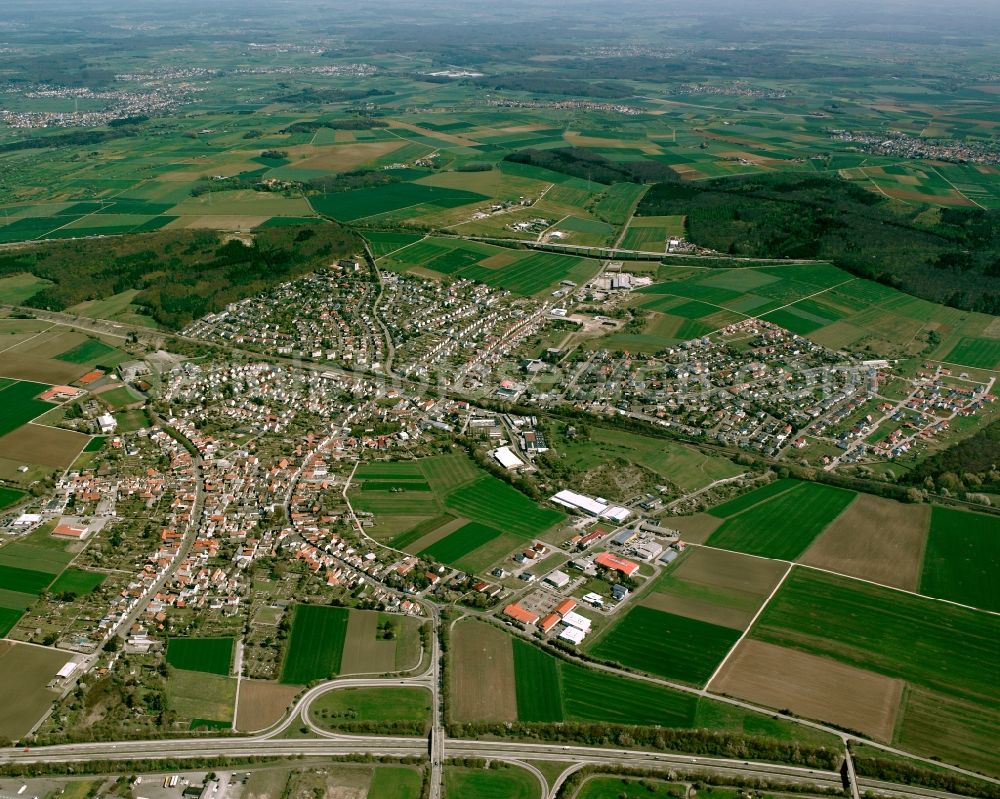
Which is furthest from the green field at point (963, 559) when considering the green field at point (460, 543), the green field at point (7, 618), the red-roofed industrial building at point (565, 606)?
the green field at point (7, 618)

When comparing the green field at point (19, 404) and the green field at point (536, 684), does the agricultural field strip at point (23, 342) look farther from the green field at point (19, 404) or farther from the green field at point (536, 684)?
the green field at point (536, 684)

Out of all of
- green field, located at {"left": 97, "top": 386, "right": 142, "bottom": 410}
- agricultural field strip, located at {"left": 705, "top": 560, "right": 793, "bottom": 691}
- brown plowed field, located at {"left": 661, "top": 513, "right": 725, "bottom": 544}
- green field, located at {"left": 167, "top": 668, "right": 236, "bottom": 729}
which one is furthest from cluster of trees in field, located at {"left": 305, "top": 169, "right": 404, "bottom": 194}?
agricultural field strip, located at {"left": 705, "top": 560, "right": 793, "bottom": 691}

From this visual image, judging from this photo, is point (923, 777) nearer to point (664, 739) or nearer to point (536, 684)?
point (664, 739)

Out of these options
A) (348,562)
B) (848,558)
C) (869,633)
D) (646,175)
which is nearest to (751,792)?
(869,633)

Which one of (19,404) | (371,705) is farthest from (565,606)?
(19,404)

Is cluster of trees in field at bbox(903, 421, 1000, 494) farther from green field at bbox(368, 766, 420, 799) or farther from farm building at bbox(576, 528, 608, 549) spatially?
green field at bbox(368, 766, 420, 799)

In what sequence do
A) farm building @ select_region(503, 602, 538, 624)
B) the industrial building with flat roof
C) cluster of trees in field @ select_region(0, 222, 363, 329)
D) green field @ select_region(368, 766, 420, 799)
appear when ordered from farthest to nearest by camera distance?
cluster of trees in field @ select_region(0, 222, 363, 329)
the industrial building with flat roof
farm building @ select_region(503, 602, 538, 624)
green field @ select_region(368, 766, 420, 799)

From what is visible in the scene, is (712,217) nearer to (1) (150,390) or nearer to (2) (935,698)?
(1) (150,390)
